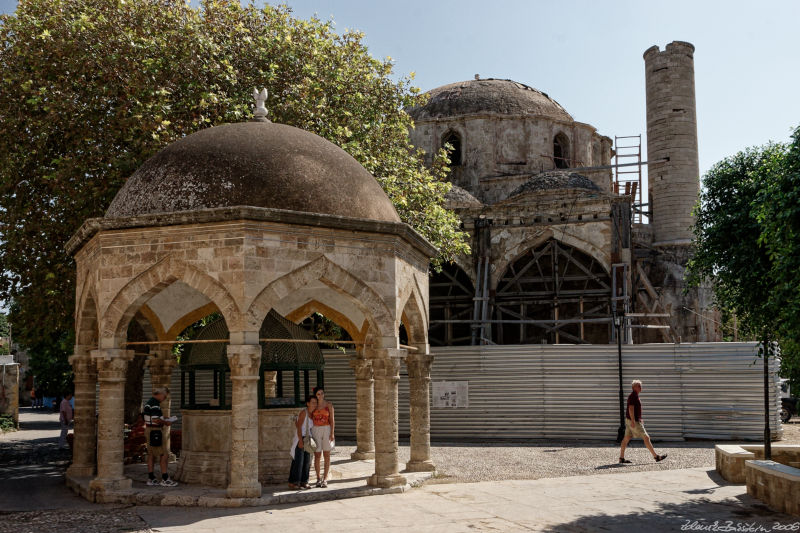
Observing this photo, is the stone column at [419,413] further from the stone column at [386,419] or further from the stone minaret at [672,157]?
the stone minaret at [672,157]

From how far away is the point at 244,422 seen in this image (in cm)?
933

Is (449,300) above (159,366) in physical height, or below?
above

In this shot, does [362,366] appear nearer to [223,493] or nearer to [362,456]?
[362,456]

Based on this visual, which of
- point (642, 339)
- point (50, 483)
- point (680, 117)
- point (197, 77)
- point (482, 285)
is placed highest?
point (680, 117)

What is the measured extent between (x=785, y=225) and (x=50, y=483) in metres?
11.4

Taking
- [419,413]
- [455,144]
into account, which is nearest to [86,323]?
[419,413]

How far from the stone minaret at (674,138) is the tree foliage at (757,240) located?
19.6 m

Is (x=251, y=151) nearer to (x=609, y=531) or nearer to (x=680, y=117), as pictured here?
(x=609, y=531)

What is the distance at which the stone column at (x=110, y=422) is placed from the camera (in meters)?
9.86

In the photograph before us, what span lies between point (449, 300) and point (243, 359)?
1962 cm

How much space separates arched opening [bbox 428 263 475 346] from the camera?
28.3 metres

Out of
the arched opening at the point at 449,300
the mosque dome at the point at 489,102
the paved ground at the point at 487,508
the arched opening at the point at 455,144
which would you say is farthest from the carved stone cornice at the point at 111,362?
the mosque dome at the point at 489,102

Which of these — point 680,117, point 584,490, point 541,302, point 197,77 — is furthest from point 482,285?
point 584,490

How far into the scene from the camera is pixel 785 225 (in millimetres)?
8000
